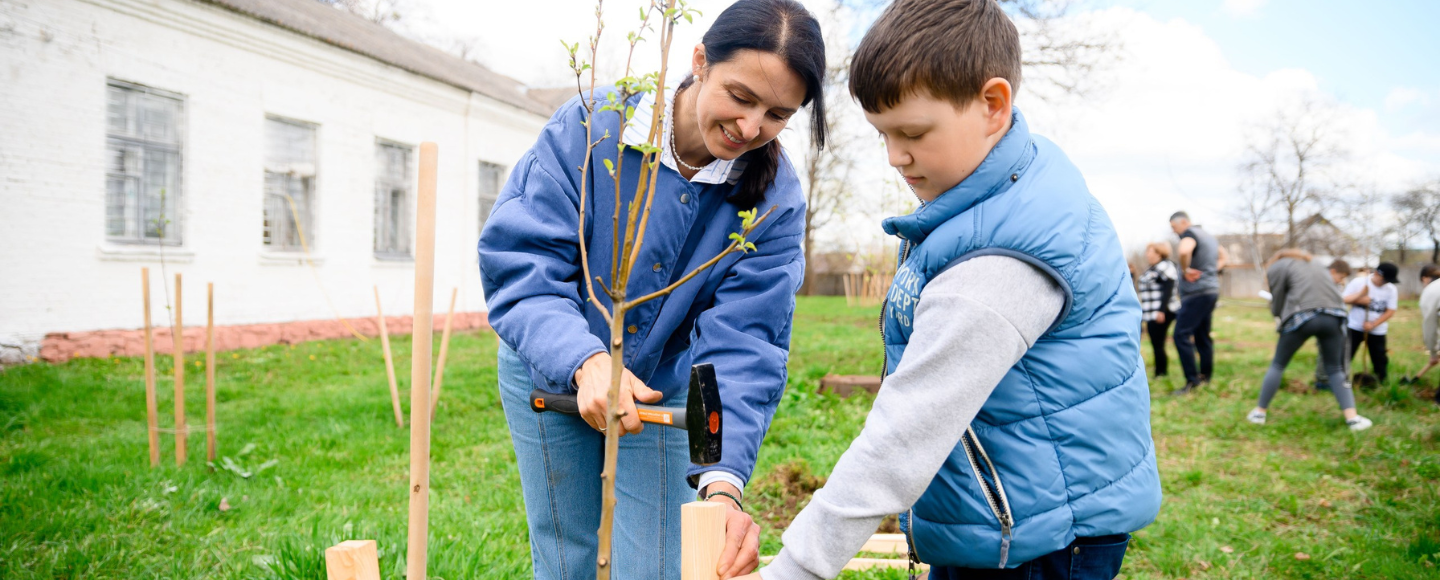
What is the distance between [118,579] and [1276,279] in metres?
8.07

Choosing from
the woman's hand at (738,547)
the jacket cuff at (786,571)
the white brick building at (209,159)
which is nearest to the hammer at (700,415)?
the woman's hand at (738,547)

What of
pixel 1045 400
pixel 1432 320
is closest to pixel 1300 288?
pixel 1432 320

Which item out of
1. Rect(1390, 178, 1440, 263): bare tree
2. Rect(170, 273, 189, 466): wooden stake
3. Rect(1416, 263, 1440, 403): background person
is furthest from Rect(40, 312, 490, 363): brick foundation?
Rect(1390, 178, 1440, 263): bare tree

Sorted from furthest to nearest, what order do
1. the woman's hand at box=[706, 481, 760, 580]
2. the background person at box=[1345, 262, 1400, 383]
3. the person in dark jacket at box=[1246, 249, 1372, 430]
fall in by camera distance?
the background person at box=[1345, 262, 1400, 383] → the person in dark jacket at box=[1246, 249, 1372, 430] → the woman's hand at box=[706, 481, 760, 580]

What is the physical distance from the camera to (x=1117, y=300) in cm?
136

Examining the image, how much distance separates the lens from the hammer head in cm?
146

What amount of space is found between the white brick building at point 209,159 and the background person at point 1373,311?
1030 centimetres

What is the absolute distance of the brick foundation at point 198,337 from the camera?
8.40 meters

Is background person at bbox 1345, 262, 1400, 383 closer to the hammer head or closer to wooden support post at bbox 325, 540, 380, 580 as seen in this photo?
the hammer head

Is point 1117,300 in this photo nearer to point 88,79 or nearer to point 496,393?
point 496,393

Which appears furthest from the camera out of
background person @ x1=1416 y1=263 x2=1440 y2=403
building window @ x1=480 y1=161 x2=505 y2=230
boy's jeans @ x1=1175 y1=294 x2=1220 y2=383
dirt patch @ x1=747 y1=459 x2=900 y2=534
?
building window @ x1=480 y1=161 x2=505 y2=230

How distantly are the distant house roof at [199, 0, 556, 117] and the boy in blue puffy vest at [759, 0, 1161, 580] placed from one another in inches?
425

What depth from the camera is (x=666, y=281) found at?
6.40 feet

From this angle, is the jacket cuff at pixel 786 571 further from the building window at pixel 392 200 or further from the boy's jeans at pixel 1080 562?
the building window at pixel 392 200
